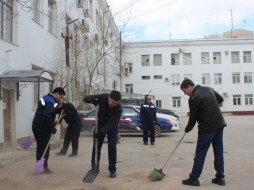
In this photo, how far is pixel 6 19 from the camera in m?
13.3

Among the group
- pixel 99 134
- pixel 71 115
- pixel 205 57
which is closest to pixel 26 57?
pixel 71 115

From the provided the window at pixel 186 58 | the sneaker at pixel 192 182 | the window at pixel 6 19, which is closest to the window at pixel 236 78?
the window at pixel 186 58

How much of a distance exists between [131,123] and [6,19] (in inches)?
291

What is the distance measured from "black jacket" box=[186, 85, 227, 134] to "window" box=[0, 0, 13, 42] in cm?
783

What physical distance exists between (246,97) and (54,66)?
38664 millimetres

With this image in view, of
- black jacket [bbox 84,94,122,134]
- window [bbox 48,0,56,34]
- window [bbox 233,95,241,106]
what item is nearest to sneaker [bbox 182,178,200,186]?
black jacket [bbox 84,94,122,134]

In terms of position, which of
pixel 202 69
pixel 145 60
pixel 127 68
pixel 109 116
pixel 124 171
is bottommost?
pixel 124 171

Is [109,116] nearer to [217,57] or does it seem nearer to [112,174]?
[112,174]

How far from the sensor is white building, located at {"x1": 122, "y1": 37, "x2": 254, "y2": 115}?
5234cm

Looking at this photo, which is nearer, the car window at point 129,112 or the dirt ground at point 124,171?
the dirt ground at point 124,171

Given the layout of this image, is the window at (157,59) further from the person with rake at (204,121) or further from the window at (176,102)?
the person with rake at (204,121)

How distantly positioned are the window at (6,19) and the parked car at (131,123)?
18.6 ft

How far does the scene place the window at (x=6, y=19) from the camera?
13.1m

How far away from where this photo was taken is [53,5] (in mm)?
19109
